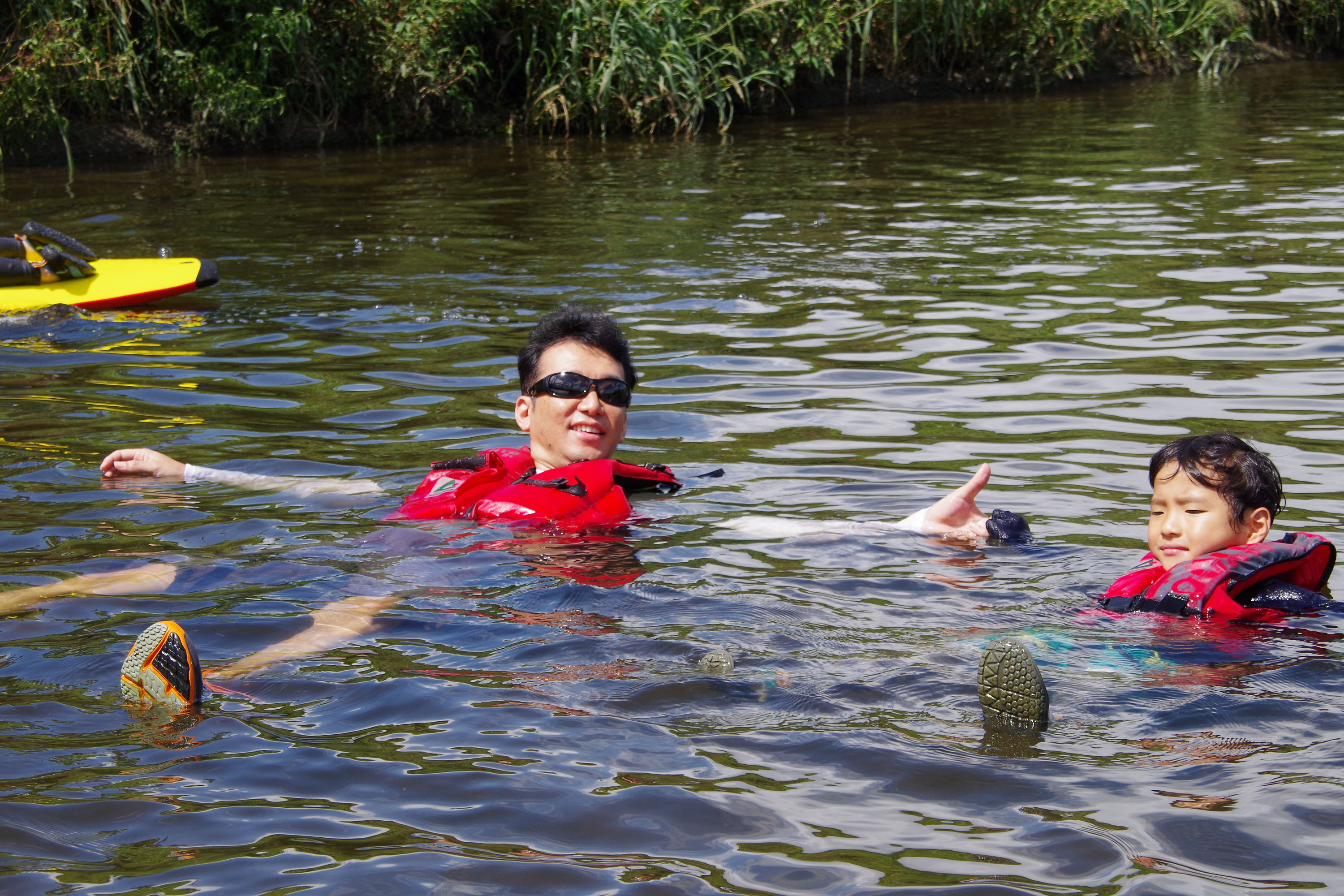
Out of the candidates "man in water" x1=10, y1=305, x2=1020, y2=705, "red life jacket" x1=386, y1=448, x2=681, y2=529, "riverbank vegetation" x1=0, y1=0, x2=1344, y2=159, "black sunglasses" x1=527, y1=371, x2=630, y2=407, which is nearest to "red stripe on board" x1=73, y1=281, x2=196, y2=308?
"man in water" x1=10, y1=305, x2=1020, y2=705

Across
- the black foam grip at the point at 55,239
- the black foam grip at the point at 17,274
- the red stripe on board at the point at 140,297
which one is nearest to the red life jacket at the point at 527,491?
the red stripe on board at the point at 140,297

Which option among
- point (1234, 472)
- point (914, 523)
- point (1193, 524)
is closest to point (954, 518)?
point (914, 523)

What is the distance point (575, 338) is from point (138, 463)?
6.12 ft

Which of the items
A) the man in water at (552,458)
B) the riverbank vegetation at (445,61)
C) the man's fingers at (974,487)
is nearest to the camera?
the man in water at (552,458)

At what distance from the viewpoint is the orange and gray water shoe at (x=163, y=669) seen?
11.0 feet

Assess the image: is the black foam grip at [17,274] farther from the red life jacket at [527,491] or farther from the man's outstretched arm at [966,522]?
the man's outstretched arm at [966,522]

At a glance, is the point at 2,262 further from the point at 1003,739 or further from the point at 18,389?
the point at 1003,739

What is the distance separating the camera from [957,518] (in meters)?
4.81

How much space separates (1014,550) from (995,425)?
1.73m

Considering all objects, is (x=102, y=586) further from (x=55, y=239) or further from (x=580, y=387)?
(x=55, y=239)

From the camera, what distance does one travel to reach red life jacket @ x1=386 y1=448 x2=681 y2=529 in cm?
506

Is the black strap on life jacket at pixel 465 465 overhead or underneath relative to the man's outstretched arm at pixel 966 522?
overhead

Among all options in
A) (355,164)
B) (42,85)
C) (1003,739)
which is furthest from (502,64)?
(1003,739)

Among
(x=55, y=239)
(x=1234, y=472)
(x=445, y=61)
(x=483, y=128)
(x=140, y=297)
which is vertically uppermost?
(x=445, y=61)
